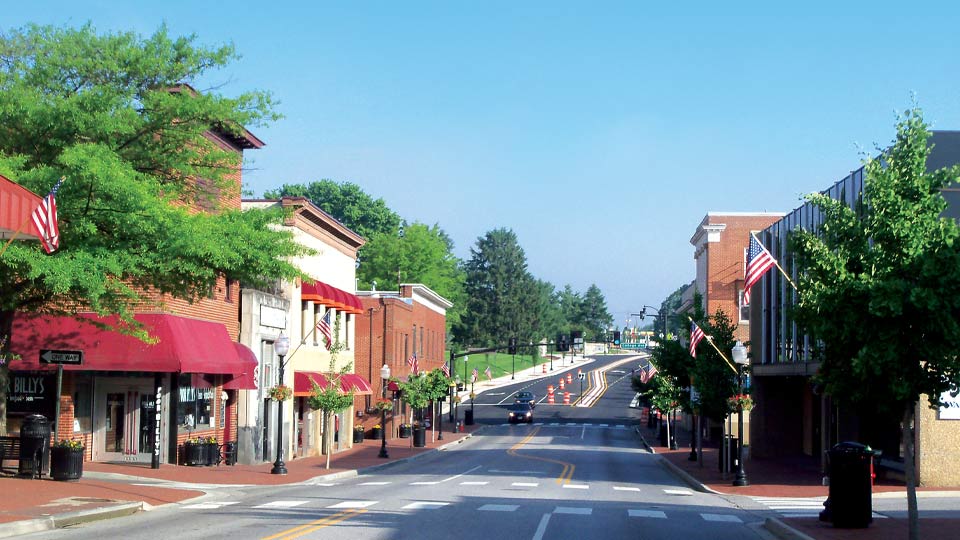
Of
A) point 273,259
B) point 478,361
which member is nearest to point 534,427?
point 273,259

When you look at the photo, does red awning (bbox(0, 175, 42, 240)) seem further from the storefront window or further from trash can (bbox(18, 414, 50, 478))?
the storefront window

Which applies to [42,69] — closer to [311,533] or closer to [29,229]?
[29,229]

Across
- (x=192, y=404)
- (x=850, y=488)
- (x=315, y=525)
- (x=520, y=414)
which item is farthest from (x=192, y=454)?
(x=520, y=414)

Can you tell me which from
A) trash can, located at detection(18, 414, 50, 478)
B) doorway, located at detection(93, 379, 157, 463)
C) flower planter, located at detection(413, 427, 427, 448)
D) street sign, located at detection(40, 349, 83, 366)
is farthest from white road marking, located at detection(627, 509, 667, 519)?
flower planter, located at detection(413, 427, 427, 448)

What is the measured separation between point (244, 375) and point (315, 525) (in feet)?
65.0

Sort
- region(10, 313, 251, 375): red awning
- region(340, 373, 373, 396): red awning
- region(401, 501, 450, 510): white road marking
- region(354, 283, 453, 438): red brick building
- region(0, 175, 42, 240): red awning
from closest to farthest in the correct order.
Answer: region(0, 175, 42, 240): red awning → region(401, 501, 450, 510): white road marking → region(10, 313, 251, 375): red awning → region(340, 373, 373, 396): red awning → region(354, 283, 453, 438): red brick building

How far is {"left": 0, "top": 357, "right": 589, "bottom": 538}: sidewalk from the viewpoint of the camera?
717 inches

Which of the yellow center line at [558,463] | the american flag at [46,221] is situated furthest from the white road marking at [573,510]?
the american flag at [46,221]

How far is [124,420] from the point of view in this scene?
109ft

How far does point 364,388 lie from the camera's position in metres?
56.5

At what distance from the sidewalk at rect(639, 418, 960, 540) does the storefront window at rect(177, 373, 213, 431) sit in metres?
16.5

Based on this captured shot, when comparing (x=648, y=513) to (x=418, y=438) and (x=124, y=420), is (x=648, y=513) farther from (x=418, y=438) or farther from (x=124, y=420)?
(x=418, y=438)

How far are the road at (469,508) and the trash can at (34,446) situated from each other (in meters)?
3.93

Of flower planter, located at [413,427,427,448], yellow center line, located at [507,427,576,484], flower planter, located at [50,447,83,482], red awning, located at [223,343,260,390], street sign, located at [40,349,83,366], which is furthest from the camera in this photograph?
flower planter, located at [413,427,427,448]
